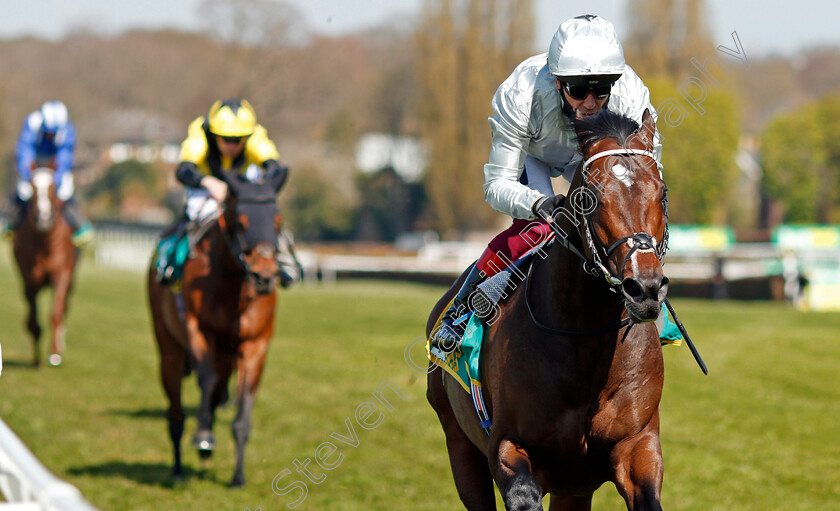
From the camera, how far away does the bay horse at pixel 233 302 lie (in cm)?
634

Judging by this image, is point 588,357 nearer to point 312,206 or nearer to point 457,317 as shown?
point 457,317

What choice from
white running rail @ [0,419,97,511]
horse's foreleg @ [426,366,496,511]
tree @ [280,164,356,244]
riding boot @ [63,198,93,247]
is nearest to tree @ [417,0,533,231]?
tree @ [280,164,356,244]

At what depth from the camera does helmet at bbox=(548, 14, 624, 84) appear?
3424 mm

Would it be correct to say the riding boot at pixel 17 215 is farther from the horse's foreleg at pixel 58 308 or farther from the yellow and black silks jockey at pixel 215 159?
the yellow and black silks jockey at pixel 215 159

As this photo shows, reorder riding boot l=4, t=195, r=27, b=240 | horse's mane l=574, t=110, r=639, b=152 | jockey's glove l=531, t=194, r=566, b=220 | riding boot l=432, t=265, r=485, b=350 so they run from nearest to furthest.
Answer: horse's mane l=574, t=110, r=639, b=152, jockey's glove l=531, t=194, r=566, b=220, riding boot l=432, t=265, r=485, b=350, riding boot l=4, t=195, r=27, b=240

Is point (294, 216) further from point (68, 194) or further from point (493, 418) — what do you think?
point (493, 418)

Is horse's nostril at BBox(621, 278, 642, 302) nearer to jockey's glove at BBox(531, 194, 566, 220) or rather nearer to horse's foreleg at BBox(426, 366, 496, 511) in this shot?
jockey's glove at BBox(531, 194, 566, 220)

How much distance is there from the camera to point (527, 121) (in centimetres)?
372

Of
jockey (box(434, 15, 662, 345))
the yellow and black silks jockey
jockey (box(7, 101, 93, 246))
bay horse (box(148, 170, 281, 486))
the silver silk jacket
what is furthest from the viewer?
jockey (box(7, 101, 93, 246))

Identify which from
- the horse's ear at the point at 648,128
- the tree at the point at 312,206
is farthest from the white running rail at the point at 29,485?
the tree at the point at 312,206

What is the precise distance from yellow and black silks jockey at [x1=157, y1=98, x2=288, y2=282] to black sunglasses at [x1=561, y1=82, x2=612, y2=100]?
3.46 metres

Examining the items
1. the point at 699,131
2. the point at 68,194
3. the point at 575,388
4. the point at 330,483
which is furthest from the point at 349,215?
the point at 575,388

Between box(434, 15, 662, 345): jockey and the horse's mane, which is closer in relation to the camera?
the horse's mane

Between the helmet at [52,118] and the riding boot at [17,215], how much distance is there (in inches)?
35.6
